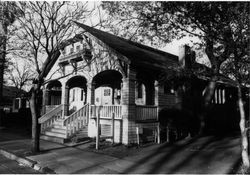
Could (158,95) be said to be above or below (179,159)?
above

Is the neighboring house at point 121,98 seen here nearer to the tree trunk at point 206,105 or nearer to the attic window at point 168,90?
the attic window at point 168,90

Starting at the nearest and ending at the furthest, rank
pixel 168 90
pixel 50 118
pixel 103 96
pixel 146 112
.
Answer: pixel 146 112
pixel 50 118
pixel 168 90
pixel 103 96

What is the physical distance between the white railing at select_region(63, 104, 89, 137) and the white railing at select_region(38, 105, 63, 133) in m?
2.08

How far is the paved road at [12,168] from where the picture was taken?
22.6ft

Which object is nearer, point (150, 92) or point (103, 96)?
point (150, 92)

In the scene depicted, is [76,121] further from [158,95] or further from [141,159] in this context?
[141,159]

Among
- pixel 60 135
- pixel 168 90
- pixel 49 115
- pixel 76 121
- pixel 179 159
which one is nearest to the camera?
pixel 179 159

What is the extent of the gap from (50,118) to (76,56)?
4.75 metres

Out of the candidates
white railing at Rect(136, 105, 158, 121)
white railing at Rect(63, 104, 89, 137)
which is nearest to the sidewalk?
white railing at Rect(63, 104, 89, 137)

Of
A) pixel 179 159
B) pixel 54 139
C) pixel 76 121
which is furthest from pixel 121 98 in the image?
pixel 179 159

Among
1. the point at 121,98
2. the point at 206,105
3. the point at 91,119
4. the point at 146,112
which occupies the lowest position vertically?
the point at 91,119

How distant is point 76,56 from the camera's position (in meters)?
13.7

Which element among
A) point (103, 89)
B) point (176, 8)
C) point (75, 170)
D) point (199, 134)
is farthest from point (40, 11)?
point (199, 134)

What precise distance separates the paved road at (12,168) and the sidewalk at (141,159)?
44cm
